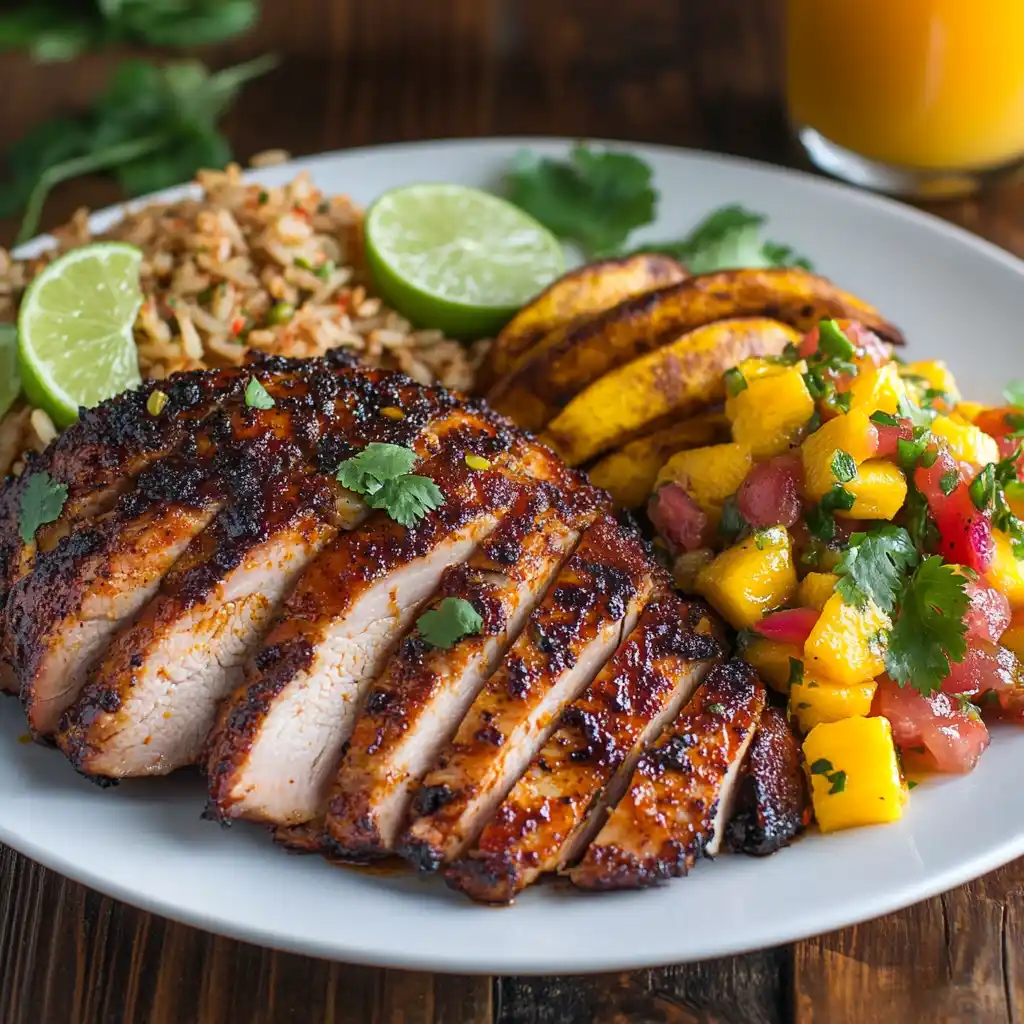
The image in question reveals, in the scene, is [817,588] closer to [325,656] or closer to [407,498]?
[407,498]

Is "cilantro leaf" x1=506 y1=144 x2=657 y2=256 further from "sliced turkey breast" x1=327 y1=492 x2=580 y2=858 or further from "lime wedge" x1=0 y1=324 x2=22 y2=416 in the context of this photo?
"sliced turkey breast" x1=327 y1=492 x2=580 y2=858

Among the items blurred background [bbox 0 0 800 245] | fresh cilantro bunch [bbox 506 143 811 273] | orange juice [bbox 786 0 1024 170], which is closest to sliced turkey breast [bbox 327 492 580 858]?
fresh cilantro bunch [bbox 506 143 811 273]

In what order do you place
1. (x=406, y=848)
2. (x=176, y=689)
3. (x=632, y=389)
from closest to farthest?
(x=406, y=848), (x=176, y=689), (x=632, y=389)

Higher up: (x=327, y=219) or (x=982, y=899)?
(x=327, y=219)

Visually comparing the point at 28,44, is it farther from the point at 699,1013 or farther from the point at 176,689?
the point at 699,1013

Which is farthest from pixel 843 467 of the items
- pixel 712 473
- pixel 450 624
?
pixel 450 624

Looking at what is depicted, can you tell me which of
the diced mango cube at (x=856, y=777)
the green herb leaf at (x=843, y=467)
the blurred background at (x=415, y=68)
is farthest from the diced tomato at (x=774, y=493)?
the blurred background at (x=415, y=68)

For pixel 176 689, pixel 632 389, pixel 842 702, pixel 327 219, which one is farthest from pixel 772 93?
pixel 176 689
